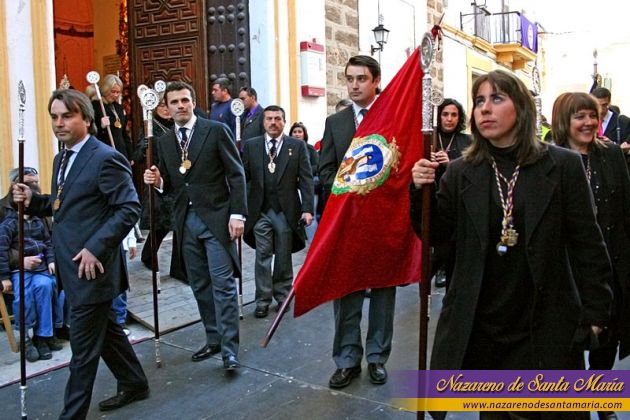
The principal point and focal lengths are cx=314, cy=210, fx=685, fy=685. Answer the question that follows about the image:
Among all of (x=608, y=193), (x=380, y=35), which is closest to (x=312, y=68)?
(x=380, y=35)

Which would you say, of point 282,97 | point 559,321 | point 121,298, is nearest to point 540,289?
point 559,321

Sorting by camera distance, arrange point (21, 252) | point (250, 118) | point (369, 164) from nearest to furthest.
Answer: point (21, 252) < point (369, 164) < point (250, 118)

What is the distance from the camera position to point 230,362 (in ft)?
16.0

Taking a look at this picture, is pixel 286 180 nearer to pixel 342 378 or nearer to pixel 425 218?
pixel 342 378

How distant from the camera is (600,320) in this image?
2.63 metres

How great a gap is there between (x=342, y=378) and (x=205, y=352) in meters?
1.23

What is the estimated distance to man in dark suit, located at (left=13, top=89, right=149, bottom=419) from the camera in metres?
3.83

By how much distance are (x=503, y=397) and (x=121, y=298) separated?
3.82m

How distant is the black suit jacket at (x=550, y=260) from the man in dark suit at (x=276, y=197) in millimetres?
3949

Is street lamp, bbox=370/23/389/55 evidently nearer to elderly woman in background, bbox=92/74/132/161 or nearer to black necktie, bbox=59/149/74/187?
elderly woman in background, bbox=92/74/132/161

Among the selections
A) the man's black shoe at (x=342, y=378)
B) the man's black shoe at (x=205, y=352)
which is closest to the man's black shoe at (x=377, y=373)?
the man's black shoe at (x=342, y=378)

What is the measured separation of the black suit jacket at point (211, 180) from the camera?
200 inches

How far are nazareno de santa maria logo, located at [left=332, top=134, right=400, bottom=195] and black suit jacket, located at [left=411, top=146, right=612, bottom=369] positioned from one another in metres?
1.67

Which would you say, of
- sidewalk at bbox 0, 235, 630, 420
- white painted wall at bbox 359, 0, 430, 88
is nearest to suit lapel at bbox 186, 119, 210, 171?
sidewalk at bbox 0, 235, 630, 420
